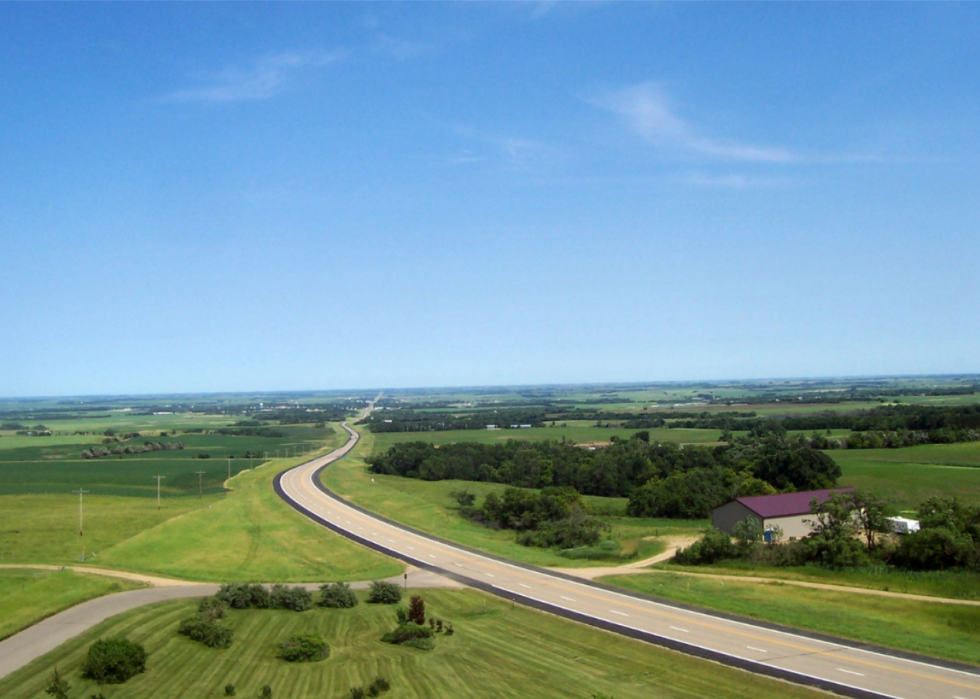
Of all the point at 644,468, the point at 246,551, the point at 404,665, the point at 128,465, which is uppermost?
the point at 404,665

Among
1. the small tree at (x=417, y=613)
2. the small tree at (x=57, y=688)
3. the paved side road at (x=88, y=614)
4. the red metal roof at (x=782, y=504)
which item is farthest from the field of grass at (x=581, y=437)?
the small tree at (x=57, y=688)

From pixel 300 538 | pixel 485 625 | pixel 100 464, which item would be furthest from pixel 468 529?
pixel 100 464

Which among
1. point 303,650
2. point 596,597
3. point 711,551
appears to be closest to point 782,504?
point 711,551

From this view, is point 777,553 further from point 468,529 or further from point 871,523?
point 468,529

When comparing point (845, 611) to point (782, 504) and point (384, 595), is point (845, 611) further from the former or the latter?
point (782, 504)

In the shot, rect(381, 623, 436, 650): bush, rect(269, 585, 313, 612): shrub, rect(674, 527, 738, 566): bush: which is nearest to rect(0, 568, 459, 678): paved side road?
rect(269, 585, 313, 612): shrub

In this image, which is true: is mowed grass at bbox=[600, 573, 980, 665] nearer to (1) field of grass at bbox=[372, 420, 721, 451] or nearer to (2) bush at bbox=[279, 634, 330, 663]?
(2) bush at bbox=[279, 634, 330, 663]
